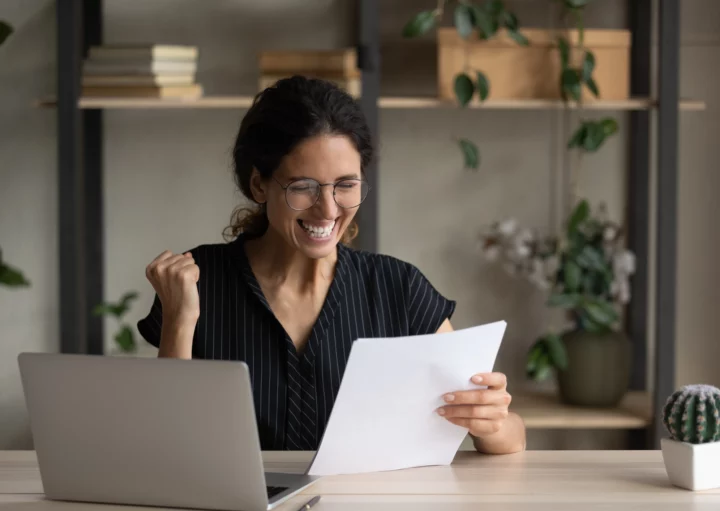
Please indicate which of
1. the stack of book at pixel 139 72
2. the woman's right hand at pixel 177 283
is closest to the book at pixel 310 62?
the stack of book at pixel 139 72

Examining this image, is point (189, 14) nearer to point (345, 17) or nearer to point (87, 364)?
point (345, 17)

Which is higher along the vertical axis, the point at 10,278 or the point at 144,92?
the point at 144,92

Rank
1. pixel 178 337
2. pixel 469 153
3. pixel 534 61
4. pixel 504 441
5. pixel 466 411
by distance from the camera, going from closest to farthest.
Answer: pixel 466 411, pixel 504 441, pixel 178 337, pixel 534 61, pixel 469 153

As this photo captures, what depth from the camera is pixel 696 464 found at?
53.7 inches

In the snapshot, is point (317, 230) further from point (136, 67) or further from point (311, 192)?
point (136, 67)

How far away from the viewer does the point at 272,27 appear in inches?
122

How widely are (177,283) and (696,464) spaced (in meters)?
0.91

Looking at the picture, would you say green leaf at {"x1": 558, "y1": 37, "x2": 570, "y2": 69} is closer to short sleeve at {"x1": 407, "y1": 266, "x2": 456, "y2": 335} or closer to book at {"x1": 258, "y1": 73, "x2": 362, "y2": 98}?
book at {"x1": 258, "y1": 73, "x2": 362, "y2": 98}

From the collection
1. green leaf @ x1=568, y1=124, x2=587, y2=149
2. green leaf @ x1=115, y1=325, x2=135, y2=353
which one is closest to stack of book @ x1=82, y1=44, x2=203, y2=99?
green leaf @ x1=115, y1=325, x2=135, y2=353

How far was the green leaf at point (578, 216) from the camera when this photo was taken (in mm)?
2844

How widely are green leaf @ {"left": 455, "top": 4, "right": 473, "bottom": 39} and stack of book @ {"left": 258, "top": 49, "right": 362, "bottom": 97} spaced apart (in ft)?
1.00

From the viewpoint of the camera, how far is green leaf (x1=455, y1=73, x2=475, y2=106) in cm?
269

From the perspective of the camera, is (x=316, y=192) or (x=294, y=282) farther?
(x=294, y=282)

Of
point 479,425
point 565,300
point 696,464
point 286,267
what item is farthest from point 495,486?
point 565,300
